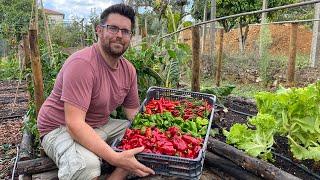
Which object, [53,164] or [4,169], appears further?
[4,169]

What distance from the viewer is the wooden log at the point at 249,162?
303 cm

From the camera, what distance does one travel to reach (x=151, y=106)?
376cm

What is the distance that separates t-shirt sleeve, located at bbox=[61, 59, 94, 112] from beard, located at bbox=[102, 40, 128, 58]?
25 cm

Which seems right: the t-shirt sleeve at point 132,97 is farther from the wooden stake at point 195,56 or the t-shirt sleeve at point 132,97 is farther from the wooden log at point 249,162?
the wooden stake at point 195,56

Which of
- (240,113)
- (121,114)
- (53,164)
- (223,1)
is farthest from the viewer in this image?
(223,1)

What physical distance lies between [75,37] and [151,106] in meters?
15.3

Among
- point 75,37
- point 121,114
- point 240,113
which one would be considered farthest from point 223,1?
point 121,114

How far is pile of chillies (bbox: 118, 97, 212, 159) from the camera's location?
2.83m

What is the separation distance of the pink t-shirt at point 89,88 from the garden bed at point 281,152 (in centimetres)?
148

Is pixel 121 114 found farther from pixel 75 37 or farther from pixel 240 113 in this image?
pixel 75 37

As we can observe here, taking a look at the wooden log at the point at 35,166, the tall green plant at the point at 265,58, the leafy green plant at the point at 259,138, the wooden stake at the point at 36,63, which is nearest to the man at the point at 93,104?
the wooden log at the point at 35,166

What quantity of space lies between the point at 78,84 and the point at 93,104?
36 centimetres

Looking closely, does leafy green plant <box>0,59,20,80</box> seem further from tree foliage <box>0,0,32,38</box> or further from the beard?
the beard

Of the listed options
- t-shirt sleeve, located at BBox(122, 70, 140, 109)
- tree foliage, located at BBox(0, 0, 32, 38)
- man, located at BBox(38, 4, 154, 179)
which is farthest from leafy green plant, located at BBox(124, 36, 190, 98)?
tree foliage, located at BBox(0, 0, 32, 38)
